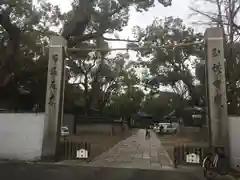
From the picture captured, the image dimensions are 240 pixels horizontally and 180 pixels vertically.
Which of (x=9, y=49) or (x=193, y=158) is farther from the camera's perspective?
(x=9, y=49)

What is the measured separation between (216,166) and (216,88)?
3315 millimetres

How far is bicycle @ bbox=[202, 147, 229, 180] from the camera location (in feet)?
32.3

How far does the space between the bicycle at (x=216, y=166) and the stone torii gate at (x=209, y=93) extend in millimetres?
1678

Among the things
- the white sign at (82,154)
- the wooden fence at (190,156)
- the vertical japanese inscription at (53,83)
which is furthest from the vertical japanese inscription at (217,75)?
the vertical japanese inscription at (53,83)

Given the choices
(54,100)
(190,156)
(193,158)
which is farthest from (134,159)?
(54,100)

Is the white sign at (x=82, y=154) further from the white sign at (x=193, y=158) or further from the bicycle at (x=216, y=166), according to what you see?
the bicycle at (x=216, y=166)

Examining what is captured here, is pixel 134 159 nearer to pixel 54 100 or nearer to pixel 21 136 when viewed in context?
pixel 54 100

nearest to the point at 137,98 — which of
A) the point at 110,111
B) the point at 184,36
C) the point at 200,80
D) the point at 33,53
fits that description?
the point at 110,111

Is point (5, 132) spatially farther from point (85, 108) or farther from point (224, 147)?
point (85, 108)

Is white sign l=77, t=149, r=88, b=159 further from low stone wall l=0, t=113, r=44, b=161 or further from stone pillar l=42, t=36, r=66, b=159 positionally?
low stone wall l=0, t=113, r=44, b=161

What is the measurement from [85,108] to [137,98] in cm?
1801

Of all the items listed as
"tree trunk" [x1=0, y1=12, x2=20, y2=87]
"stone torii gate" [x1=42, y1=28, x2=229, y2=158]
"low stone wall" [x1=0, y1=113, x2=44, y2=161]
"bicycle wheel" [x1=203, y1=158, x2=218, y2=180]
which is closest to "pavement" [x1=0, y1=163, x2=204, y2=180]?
"bicycle wheel" [x1=203, y1=158, x2=218, y2=180]

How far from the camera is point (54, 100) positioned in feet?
42.0

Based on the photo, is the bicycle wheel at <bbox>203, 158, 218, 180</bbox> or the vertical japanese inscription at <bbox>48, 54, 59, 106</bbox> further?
the vertical japanese inscription at <bbox>48, 54, 59, 106</bbox>
